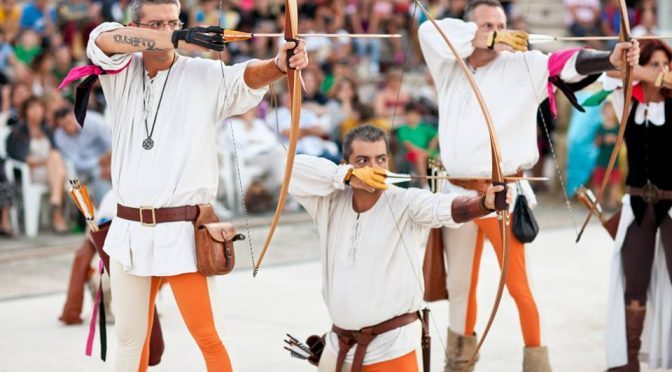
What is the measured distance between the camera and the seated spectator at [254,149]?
1051cm

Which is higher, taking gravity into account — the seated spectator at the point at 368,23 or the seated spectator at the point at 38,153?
the seated spectator at the point at 368,23

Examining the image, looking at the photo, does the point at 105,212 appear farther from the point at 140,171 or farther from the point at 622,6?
the point at 622,6

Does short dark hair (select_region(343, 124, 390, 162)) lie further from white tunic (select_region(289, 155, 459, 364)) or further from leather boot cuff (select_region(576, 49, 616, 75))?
leather boot cuff (select_region(576, 49, 616, 75))

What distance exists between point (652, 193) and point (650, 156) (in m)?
0.16

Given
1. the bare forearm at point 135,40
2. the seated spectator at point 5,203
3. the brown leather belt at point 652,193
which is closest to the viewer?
the bare forearm at point 135,40

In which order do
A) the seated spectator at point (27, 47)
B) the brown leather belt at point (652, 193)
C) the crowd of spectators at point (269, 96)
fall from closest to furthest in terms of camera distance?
1. the brown leather belt at point (652, 193)
2. the crowd of spectators at point (269, 96)
3. the seated spectator at point (27, 47)

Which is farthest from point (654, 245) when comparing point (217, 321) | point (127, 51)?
point (127, 51)

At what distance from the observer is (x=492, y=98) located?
4.99 meters

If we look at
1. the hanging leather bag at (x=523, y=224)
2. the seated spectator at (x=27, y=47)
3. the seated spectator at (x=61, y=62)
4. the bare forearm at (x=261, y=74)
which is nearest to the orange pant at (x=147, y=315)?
the bare forearm at (x=261, y=74)

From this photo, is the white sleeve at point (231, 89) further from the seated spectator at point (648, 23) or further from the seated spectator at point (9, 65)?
the seated spectator at point (648, 23)

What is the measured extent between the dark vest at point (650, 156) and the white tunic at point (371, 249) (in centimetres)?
119

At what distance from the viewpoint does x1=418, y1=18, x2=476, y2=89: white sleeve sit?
195 inches

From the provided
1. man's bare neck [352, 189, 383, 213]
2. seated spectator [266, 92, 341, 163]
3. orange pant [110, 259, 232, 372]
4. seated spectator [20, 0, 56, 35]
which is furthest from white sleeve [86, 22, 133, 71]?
seated spectator [20, 0, 56, 35]

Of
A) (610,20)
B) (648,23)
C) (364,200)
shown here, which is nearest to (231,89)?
(364,200)
